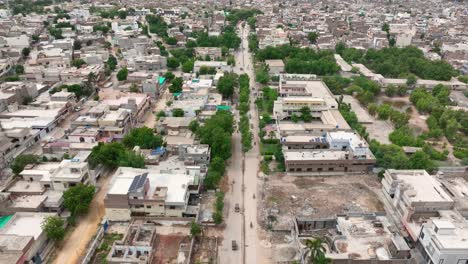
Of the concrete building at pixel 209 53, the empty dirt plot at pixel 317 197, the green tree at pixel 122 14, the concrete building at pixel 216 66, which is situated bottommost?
Result: the empty dirt plot at pixel 317 197

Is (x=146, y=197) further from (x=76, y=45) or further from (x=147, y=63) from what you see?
(x=76, y=45)

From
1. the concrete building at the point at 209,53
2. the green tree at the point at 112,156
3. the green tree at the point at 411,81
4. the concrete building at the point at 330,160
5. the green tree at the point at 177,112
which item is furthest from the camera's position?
the concrete building at the point at 209,53

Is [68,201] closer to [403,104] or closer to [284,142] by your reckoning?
[284,142]

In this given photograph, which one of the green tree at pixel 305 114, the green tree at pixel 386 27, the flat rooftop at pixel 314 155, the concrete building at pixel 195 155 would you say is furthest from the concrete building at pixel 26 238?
the green tree at pixel 386 27

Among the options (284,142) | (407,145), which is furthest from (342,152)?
(407,145)

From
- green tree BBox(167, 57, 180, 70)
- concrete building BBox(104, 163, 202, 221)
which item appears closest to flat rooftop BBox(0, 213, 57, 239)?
concrete building BBox(104, 163, 202, 221)

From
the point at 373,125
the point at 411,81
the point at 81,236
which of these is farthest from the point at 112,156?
the point at 411,81

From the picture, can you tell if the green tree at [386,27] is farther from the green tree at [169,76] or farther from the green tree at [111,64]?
the green tree at [111,64]
